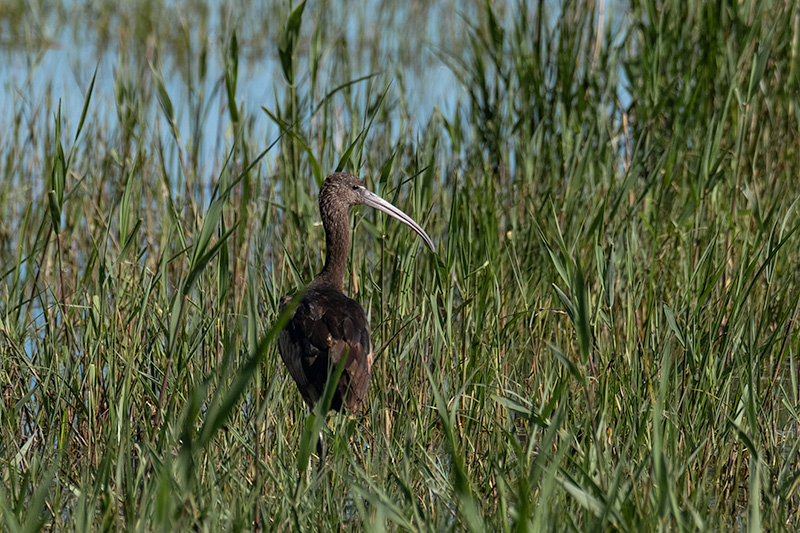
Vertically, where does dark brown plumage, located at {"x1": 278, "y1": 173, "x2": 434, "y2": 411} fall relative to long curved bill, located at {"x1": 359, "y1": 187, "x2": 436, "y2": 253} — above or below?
below

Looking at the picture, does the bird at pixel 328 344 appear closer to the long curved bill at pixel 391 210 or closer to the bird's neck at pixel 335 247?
the long curved bill at pixel 391 210

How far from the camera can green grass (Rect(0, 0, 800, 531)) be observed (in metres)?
2.40

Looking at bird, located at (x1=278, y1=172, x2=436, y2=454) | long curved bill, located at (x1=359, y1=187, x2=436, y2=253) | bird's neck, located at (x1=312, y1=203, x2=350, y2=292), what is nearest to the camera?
bird, located at (x1=278, y1=172, x2=436, y2=454)

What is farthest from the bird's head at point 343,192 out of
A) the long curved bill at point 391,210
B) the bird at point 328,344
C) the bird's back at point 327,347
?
the bird's back at point 327,347

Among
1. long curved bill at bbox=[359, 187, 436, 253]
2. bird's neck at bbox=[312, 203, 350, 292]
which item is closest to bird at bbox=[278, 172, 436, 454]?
long curved bill at bbox=[359, 187, 436, 253]

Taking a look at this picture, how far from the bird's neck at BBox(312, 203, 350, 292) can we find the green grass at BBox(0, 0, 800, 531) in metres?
0.07

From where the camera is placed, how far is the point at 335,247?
3945 millimetres

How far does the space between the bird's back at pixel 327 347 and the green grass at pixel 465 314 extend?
79mm

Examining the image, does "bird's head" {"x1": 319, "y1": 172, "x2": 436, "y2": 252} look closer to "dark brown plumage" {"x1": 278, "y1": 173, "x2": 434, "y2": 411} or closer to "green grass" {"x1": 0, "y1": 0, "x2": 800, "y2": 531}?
"green grass" {"x1": 0, "y1": 0, "x2": 800, "y2": 531}

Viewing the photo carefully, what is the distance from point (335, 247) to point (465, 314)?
55 centimetres

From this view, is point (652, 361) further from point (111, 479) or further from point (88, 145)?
point (88, 145)

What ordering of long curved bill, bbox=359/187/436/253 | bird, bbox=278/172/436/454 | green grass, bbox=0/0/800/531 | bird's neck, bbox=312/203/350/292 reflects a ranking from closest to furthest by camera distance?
green grass, bbox=0/0/800/531
bird, bbox=278/172/436/454
long curved bill, bbox=359/187/436/253
bird's neck, bbox=312/203/350/292

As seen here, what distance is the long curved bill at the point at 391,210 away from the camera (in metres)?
3.64

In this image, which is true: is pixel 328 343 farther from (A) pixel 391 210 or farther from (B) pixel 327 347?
(A) pixel 391 210
